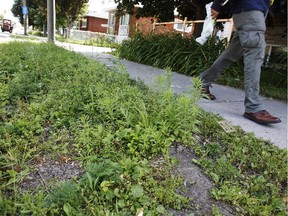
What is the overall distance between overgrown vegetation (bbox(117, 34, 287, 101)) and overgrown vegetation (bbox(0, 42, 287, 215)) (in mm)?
2888

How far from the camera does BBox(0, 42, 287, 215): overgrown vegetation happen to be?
4.58ft

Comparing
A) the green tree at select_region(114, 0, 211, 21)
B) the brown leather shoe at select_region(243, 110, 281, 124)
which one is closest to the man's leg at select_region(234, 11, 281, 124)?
the brown leather shoe at select_region(243, 110, 281, 124)

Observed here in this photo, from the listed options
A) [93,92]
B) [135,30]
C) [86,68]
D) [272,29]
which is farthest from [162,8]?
[93,92]

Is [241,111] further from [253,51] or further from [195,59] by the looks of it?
[195,59]

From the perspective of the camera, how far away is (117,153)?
1.74 meters

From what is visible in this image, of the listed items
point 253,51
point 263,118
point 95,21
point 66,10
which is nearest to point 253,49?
point 253,51

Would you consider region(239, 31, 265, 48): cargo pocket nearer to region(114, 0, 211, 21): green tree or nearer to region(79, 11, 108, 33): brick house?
region(114, 0, 211, 21): green tree

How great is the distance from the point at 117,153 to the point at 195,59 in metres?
4.98

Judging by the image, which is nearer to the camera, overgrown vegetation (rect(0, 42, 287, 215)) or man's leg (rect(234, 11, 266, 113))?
overgrown vegetation (rect(0, 42, 287, 215))

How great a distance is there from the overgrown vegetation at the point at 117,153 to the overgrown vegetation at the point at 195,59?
2888mm

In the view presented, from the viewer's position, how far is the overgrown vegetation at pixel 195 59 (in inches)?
211

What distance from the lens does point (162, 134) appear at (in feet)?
6.30

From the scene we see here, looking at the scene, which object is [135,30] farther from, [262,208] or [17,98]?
[262,208]

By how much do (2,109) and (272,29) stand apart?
32.4ft
